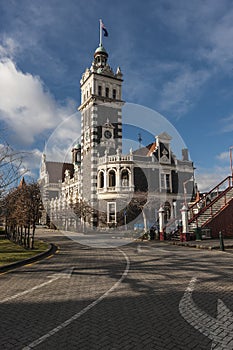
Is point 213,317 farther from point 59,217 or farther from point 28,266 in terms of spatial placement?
point 59,217

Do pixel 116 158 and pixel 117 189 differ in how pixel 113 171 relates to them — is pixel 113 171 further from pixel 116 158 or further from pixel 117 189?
pixel 117 189

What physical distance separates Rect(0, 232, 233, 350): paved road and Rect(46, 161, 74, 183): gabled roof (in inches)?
2457

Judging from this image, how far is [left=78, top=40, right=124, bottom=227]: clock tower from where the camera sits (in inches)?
1763

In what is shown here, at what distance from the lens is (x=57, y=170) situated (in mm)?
→ 74438

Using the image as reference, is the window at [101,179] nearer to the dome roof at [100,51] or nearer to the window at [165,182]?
the window at [165,182]

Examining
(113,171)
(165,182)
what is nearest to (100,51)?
(113,171)

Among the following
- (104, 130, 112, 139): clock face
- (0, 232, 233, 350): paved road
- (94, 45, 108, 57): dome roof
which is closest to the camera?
(0, 232, 233, 350): paved road

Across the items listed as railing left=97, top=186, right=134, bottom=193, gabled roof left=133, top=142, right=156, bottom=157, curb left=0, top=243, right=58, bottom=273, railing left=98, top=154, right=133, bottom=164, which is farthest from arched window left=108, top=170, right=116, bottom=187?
curb left=0, top=243, right=58, bottom=273

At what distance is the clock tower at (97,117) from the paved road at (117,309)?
108 ft

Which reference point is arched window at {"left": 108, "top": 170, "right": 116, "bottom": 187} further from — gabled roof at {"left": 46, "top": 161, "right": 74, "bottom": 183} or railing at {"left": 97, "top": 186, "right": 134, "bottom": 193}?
gabled roof at {"left": 46, "top": 161, "right": 74, "bottom": 183}

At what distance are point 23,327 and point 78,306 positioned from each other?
4.89 ft

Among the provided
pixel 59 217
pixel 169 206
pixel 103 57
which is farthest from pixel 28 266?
pixel 103 57

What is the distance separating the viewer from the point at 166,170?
48.0 metres

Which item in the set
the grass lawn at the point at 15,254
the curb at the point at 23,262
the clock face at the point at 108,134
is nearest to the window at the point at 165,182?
the clock face at the point at 108,134
